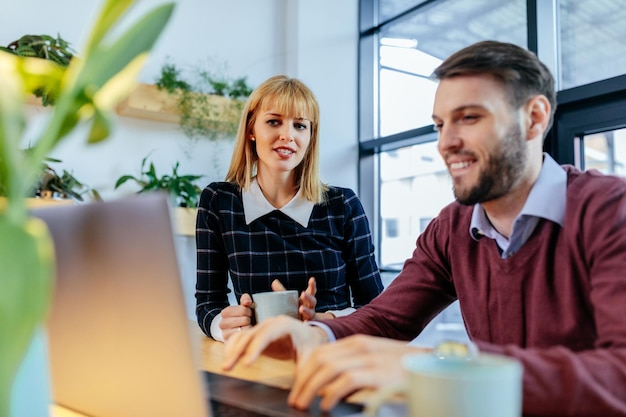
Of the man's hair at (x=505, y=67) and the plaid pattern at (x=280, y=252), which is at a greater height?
the man's hair at (x=505, y=67)

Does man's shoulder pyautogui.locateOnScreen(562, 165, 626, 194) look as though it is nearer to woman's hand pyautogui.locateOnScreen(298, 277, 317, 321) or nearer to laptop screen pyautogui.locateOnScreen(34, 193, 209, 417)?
woman's hand pyautogui.locateOnScreen(298, 277, 317, 321)

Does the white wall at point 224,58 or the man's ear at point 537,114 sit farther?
the white wall at point 224,58

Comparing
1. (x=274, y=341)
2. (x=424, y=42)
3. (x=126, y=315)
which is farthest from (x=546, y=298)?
(x=424, y=42)

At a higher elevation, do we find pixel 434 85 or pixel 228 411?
pixel 434 85

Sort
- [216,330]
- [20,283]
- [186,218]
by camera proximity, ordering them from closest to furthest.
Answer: [20,283], [216,330], [186,218]

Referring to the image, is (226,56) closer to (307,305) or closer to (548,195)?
(307,305)

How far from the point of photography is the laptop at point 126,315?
20.4 inches

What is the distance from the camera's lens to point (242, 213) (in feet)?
6.17

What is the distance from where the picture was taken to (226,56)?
328 cm

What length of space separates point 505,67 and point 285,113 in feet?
2.85

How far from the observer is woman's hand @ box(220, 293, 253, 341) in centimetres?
136

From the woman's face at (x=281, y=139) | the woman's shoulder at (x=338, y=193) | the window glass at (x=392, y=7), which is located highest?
the window glass at (x=392, y=7)

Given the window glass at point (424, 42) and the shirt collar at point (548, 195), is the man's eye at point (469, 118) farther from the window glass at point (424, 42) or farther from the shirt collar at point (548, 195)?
the window glass at point (424, 42)

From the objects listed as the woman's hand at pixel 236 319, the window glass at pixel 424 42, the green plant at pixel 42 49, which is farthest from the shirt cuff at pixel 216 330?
the window glass at pixel 424 42
